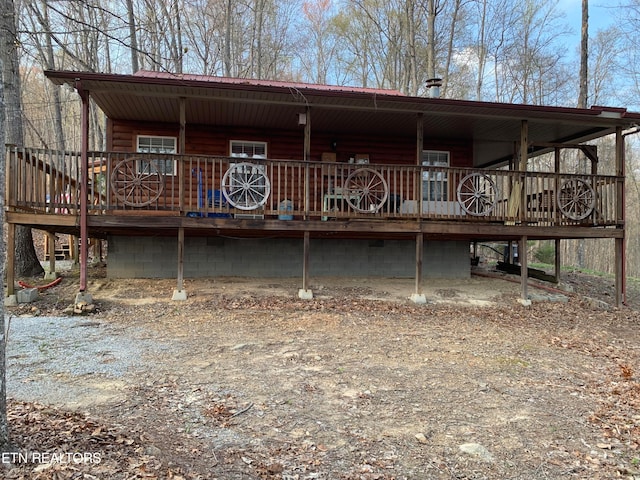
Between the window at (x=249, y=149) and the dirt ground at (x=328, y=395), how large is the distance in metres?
→ 4.39

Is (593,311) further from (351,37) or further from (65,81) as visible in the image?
(351,37)

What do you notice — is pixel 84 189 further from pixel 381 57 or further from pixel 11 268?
pixel 381 57

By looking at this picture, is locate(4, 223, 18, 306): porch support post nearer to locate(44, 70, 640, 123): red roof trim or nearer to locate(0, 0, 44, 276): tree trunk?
locate(0, 0, 44, 276): tree trunk

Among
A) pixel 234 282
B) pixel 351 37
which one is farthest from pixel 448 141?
pixel 351 37

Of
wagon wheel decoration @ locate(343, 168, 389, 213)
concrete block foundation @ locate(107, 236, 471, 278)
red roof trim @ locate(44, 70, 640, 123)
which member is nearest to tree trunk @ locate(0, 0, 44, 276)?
concrete block foundation @ locate(107, 236, 471, 278)

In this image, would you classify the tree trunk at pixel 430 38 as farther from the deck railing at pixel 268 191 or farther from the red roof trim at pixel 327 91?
the deck railing at pixel 268 191

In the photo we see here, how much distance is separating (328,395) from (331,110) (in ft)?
22.2

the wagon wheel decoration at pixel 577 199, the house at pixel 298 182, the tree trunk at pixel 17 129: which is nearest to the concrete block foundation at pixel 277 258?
the house at pixel 298 182

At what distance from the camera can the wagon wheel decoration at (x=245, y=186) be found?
26.9 feet

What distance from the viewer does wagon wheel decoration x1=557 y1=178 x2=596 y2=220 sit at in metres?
9.41

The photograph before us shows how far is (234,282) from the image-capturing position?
9742 millimetres

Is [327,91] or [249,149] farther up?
[327,91]

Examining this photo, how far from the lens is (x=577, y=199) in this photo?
9.47 metres

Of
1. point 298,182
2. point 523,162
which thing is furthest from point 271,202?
point 523,162
